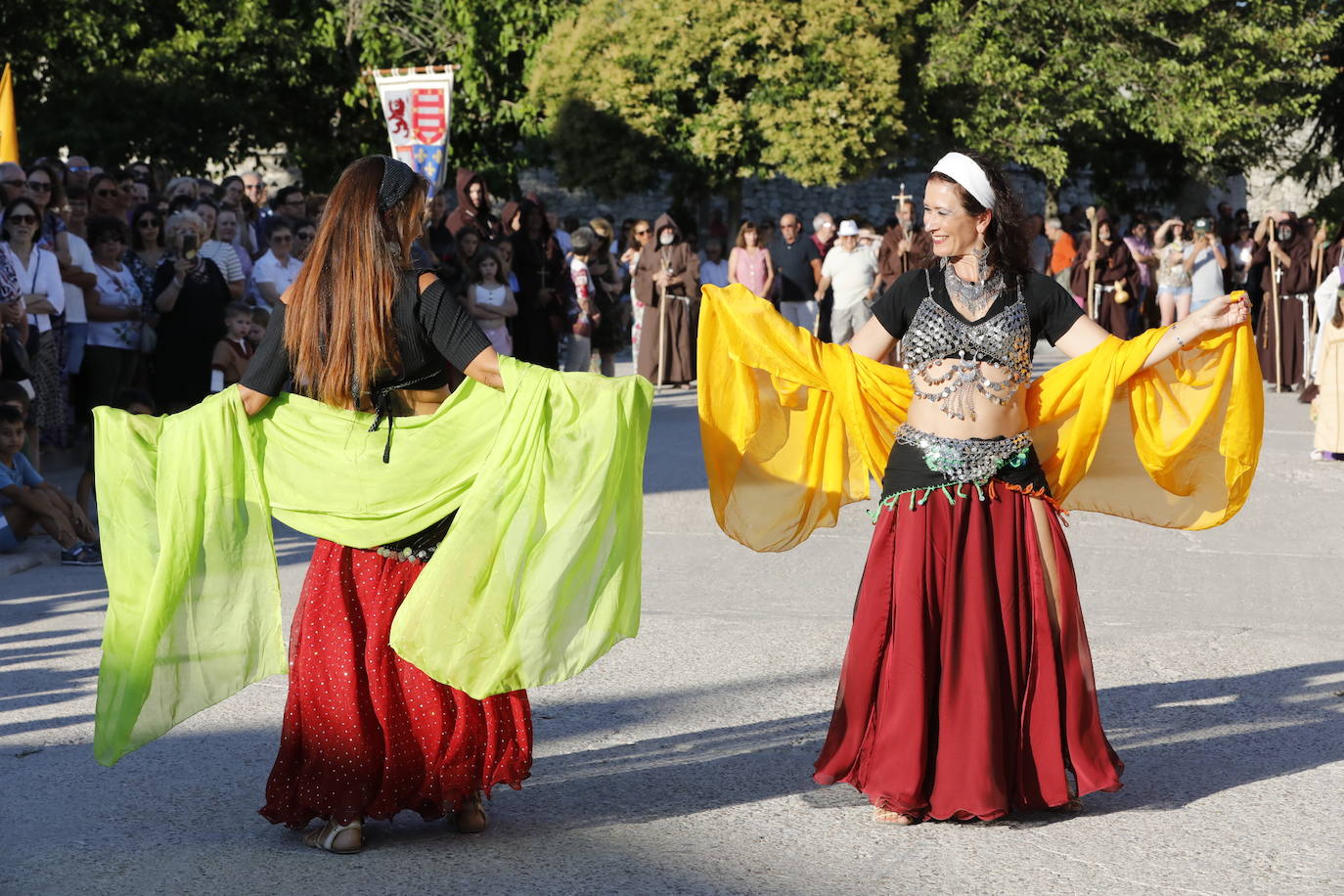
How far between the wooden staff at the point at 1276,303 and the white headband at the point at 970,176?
14941 millimetres

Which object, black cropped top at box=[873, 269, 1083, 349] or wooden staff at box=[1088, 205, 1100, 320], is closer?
black cropped top at box=[873, 269, 1083, 349]

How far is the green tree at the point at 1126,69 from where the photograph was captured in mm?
32062

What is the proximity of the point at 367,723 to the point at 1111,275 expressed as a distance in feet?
61.4

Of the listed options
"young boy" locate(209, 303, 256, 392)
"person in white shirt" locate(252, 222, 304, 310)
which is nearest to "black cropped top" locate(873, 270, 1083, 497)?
"young boy" locate(209, 303, 256, 392)

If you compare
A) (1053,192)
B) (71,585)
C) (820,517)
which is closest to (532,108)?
(1053,192)

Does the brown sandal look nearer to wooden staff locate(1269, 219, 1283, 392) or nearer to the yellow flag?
the yellow flag

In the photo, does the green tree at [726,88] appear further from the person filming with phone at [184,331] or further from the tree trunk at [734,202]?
the person filming with phone at [184,331]

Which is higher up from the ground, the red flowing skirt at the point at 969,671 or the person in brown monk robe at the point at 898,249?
the person in brown monk robe at the point at 898,249

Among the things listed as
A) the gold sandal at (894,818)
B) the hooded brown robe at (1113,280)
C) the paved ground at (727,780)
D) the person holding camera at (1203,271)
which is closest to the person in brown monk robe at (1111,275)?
the hooded brown robe at (1113,280)

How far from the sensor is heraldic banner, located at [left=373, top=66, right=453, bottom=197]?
56.6 ft

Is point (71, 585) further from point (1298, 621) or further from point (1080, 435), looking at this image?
point (1298, 621)

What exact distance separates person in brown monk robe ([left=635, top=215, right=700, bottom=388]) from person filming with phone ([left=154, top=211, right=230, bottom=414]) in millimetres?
7296

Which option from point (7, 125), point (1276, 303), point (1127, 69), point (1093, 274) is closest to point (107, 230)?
point (7, 125)

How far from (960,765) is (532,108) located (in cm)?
3120
